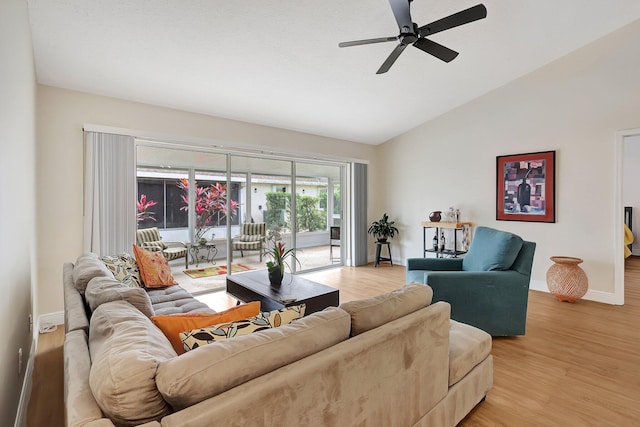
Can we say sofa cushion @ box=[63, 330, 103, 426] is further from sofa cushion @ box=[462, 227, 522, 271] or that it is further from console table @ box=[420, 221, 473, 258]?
console table @ box=[420, 221, 473, 258]

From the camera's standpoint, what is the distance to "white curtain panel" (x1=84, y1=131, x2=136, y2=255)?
344cm

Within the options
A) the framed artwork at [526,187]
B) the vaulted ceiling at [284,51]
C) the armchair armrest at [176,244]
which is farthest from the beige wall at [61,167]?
the framed artwork at [526,187]

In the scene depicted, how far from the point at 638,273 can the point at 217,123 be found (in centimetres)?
726

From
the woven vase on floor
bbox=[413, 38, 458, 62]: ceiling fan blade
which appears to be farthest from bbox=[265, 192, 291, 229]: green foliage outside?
the woven vase on floor

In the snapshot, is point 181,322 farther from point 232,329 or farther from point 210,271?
point 210,271

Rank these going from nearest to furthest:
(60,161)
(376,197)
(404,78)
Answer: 1. (60,161)
2. (404,78)
3. (376,197)

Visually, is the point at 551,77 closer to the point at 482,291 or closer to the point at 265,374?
the point at 482,291

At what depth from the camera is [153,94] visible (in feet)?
12.0

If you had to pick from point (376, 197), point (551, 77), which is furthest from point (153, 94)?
point (551, 77)

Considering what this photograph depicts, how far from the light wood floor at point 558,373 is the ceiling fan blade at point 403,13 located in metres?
2.76

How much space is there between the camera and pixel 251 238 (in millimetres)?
5125

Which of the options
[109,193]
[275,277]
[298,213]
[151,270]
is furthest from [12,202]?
[298,213]

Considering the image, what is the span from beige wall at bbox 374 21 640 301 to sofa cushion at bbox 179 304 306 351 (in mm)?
4547

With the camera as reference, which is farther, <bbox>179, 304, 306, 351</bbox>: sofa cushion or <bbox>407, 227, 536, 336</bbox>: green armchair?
<bbox>407, 227, 536, 336</bbox>: green armchair
